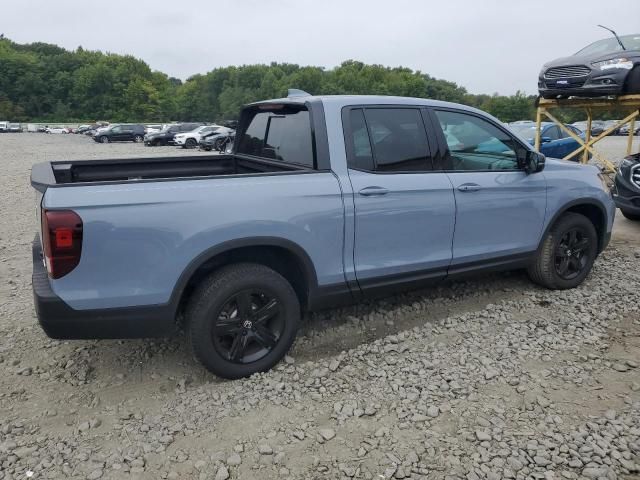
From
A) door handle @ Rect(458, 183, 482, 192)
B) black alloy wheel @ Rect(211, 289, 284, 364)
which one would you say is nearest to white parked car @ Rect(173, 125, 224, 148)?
door handle @ Rect(458, 183, 482, 192)

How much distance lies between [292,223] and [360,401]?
1176 millimetres

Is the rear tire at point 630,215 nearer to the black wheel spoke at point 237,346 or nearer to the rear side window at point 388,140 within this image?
the rear side window at point 388,140

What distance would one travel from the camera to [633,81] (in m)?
9.11

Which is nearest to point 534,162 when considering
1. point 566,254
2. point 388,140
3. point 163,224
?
point 566,254

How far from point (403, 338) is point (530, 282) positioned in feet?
6.10

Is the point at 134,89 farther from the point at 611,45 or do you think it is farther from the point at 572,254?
the point at 572,254

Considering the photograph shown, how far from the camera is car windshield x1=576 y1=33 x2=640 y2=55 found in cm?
1010

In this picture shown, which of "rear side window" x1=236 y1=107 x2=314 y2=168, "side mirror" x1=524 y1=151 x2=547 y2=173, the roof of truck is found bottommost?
"side mirror" x1=524 y1=151 x2=547 y2=173

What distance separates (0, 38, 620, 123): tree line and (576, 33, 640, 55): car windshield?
2904 inches

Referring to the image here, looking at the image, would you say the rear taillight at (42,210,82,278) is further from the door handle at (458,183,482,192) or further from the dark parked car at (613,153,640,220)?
the dark parked car at (613,153,640,220)

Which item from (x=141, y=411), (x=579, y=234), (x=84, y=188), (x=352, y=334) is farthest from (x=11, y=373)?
(x=579, y=234)

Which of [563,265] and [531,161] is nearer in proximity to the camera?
[531,161]

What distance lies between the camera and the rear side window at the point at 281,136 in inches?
138

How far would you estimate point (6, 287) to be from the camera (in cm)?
479
